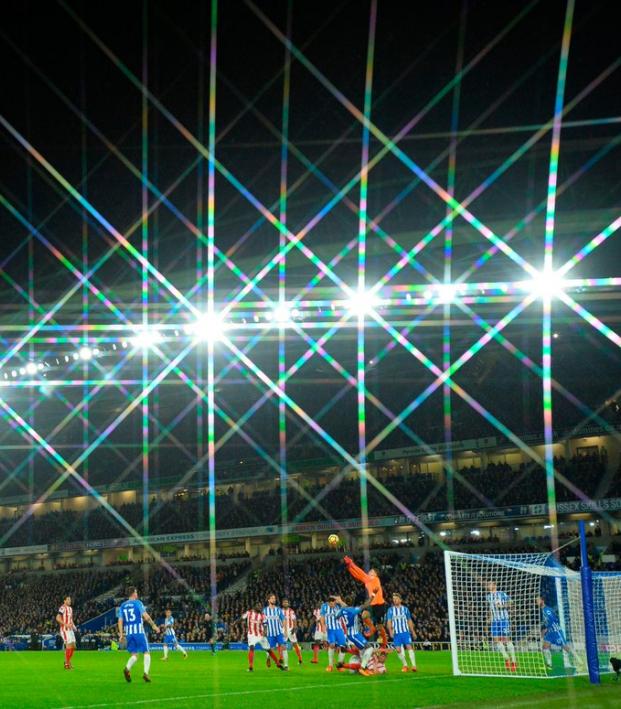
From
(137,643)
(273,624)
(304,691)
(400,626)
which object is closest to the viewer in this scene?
(304,691)

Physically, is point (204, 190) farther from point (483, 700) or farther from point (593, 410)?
point (593, 410)

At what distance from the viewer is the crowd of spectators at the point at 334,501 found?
133 ft

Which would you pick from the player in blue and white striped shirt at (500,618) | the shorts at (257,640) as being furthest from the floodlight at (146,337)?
the player in blue and white striped shirt at (500,618)

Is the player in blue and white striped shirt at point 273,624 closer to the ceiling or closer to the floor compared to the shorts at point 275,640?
closer to the ceiling

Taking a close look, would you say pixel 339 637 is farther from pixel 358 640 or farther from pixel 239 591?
pixel 239 591

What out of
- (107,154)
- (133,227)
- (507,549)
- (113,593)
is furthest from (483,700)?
(113,593)

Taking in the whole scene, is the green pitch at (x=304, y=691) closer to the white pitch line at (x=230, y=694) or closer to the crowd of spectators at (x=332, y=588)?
the white pitch line at (x=230, y=694)

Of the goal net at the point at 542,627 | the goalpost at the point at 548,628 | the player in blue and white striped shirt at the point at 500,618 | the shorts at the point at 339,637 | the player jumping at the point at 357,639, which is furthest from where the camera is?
the shorts at the point at 339,637

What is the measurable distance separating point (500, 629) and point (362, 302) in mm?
16110

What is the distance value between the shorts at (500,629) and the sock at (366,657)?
236 centimetres

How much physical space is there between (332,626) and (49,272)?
1386cm

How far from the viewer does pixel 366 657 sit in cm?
1591

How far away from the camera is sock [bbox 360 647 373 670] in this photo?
15.8m

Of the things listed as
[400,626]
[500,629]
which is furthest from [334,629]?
[500,629]
